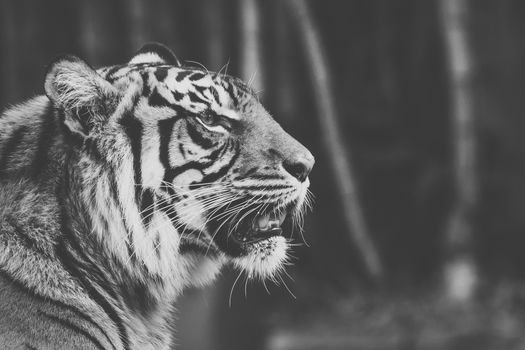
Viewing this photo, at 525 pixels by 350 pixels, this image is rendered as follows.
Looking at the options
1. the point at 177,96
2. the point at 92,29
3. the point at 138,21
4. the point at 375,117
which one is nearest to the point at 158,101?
the point at 177,96

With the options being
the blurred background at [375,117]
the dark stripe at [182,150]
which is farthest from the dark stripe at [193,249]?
the blurred background at [375,117]

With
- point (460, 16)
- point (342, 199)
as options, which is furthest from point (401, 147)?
point (460, 16)

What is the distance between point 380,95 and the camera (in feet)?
26.6

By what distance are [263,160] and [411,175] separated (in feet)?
18.1

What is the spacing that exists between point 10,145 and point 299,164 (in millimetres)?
784

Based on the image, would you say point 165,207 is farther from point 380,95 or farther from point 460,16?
point 380,95

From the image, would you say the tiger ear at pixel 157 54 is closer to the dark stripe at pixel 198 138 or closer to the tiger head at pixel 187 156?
the tiger head at pixel 187 156

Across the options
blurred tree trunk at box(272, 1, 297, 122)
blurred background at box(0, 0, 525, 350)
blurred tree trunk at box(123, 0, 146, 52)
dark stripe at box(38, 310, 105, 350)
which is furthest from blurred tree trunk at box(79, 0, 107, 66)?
dark stripe at box(38, 310, 105, 350)

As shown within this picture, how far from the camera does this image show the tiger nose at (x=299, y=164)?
239cm

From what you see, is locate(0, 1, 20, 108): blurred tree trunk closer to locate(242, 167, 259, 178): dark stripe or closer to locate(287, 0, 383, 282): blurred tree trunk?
locate(287, 0, 383, 282): blurred tree trunk

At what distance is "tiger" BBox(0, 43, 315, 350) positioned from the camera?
7.21 ft

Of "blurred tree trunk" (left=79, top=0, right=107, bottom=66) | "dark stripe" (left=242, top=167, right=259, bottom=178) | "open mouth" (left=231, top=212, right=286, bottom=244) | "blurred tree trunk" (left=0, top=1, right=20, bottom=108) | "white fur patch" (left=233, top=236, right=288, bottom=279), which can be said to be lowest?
"white fur patch" (left=233, top=236, right=288, bottom=279)

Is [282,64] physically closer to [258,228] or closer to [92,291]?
[258,228]

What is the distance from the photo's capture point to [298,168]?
2.40 meters
